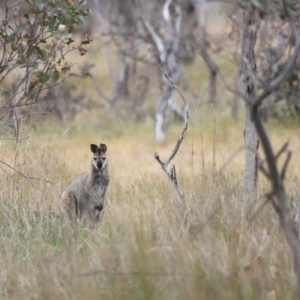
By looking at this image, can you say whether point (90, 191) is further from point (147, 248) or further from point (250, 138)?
point (147, 248)

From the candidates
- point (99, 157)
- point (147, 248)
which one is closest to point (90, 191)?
point (99, 157)

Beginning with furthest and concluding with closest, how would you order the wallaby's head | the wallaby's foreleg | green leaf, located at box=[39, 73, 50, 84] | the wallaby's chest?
the wallaby's head, the wallaby's chest, the wallaby's foreleg, green leaf, located at box=[39, 73, 50, 84]

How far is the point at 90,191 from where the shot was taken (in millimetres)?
7438

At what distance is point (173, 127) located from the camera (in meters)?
14.8

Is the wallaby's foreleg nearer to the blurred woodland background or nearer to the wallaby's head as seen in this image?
the blurred woodland background

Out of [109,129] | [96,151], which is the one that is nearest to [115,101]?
[109,129]

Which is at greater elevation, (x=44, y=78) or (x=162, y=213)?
(x=44, y=78)

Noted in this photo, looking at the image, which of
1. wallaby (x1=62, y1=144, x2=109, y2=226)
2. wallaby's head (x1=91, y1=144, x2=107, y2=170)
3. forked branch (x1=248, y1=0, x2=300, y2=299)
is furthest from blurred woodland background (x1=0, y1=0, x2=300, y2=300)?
wallaby's head (x1=91, y1=144, x2=107, y2=170)

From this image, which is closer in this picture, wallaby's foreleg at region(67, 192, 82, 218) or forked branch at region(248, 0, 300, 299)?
forked branch at region(248, 0, 300, 299)

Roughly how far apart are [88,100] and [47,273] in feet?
42.1

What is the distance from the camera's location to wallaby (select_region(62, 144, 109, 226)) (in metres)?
7.29

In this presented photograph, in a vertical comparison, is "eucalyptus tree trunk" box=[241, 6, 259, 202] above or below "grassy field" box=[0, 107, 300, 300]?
above

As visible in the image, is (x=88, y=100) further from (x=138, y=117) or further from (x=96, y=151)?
(x=96, y=151)

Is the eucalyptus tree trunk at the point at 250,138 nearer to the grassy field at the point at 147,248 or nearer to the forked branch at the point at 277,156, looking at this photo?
the grassy field at the point at 147,248
